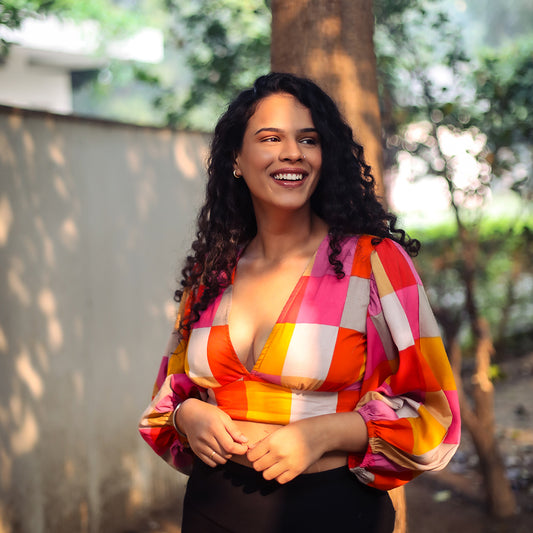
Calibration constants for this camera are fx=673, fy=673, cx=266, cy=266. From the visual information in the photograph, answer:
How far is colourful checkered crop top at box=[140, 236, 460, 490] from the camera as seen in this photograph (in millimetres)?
1750

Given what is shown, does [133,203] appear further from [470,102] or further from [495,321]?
[495,321]

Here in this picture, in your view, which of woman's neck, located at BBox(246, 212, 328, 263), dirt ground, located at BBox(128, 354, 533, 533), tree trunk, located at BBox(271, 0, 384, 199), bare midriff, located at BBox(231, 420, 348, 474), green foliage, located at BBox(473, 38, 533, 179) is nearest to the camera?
bare midriff, located at BBox(231, 420, 348, 474)

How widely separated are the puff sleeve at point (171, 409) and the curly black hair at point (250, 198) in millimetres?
130

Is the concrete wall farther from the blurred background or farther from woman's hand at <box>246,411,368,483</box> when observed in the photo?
woman's hand at <box>246,411,368,483</box>

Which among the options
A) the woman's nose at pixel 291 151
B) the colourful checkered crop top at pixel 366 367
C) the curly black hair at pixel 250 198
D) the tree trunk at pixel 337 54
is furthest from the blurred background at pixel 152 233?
the colourful checkered crop top at pixel 366 367

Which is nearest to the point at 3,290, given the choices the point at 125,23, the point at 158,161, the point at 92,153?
the point at 92,153

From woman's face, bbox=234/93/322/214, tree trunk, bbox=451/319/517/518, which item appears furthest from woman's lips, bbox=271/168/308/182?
tree trunk, bbox=451/319/517/518

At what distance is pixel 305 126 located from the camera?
1.95 meters

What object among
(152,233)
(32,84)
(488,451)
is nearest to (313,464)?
(488,451)

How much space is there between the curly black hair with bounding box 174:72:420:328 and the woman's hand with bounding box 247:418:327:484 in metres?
0.44

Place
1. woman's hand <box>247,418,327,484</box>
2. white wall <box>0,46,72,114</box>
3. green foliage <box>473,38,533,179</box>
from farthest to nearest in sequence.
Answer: white wall <box>0,46,72,114</box> → green foliage <box>473,38,533,179</box> → woman's hand <box>247,418,327,484</box>

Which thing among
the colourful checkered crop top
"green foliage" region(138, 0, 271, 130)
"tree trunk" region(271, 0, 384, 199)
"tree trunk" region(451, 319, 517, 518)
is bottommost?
"tree trunk" region(451, 319, 517, 518)

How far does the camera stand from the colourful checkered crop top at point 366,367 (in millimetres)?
1750

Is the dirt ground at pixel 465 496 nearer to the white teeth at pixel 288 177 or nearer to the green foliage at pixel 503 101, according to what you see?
the green foliage at pixel 503 101
